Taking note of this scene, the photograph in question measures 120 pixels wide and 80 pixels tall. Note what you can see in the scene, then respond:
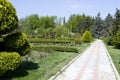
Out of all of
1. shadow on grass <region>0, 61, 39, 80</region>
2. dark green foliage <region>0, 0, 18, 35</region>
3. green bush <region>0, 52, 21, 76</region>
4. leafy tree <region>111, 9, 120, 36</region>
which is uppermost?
leafy tree <region>111, 9, 120, 36</region>

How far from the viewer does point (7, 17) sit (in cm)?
1295

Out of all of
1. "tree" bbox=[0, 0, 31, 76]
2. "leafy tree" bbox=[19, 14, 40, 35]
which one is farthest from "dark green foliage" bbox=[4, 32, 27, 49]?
"leafy tree" bbox=[19, 14, 40, 35]

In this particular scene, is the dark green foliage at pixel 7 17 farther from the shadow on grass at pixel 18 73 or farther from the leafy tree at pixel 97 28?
the leafy tree at pixel 97 28

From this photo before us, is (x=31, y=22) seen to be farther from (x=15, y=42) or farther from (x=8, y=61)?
(x=8, y=61)

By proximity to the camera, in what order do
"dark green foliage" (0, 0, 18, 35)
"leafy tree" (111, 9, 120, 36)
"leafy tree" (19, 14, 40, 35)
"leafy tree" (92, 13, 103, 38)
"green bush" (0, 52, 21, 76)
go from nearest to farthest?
"green bush" (0, 52, 21, 76) < "dark green foliage" (0, 0, 18, 35) < "leafy tree" (111, 9, 120, 36) < "leafy tree" (19, 14, 40, 35) < "leafy tree" (92, 13, 103, 38)

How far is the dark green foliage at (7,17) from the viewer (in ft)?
41.7

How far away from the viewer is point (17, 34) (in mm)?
14141

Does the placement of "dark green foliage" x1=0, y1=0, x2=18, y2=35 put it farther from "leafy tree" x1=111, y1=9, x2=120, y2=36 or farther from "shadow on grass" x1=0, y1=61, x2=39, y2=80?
"leafy tree" x1=111, y1=9, x2=120, y2=36

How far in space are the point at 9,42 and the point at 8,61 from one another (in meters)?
1.25

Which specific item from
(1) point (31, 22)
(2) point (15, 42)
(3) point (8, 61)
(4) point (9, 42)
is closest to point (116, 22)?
(2) point (15, 42)

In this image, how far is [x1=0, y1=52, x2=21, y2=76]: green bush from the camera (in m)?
12.3

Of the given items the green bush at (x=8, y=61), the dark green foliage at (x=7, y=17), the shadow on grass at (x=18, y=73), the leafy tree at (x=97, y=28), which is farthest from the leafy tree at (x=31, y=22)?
the green bush at (x=8, y=61)

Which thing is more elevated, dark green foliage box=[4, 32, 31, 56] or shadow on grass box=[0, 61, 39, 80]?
dark green foliage box=[4, 32, 31, 56]

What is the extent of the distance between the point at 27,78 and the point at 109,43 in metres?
47.1
